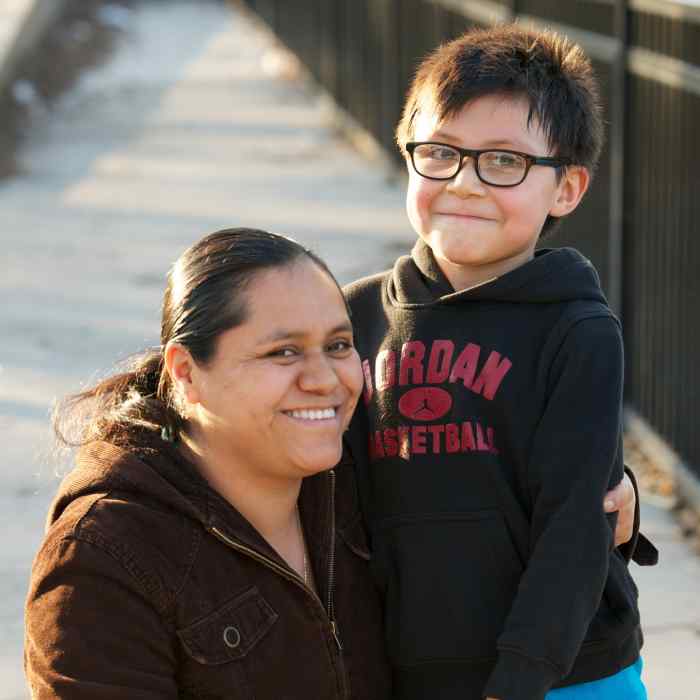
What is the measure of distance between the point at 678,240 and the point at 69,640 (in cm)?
341

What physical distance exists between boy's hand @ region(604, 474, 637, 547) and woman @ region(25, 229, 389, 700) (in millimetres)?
470

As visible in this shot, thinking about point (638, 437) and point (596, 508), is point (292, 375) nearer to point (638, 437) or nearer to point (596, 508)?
point (596, 508)

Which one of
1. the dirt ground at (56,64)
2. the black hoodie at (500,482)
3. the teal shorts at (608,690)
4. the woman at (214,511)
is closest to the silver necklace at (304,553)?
the woman at (214,511)

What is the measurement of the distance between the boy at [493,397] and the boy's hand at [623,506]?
39 mm

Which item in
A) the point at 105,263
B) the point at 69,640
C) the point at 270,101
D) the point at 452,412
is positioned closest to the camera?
the point at 69,640

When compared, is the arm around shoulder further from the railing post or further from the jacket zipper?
the railing post

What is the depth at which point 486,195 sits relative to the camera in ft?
8.89

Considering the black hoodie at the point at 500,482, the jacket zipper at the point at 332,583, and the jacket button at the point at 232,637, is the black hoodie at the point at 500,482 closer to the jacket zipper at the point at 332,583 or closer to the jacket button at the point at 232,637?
the jacket zipper at the point at 332,583

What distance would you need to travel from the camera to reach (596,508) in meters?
2.53

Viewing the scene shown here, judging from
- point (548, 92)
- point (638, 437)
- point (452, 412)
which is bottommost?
point (638, 437)

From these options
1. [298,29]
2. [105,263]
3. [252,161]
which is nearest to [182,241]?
[105,263]

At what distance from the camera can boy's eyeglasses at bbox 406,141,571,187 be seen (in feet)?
8.87

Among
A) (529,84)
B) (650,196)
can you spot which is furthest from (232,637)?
(650,196)

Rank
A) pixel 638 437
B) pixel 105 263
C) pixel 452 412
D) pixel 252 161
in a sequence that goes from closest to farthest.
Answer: pixel 452 412 → pixel 638 437 → pixel 105 263 → pixel 252 161
